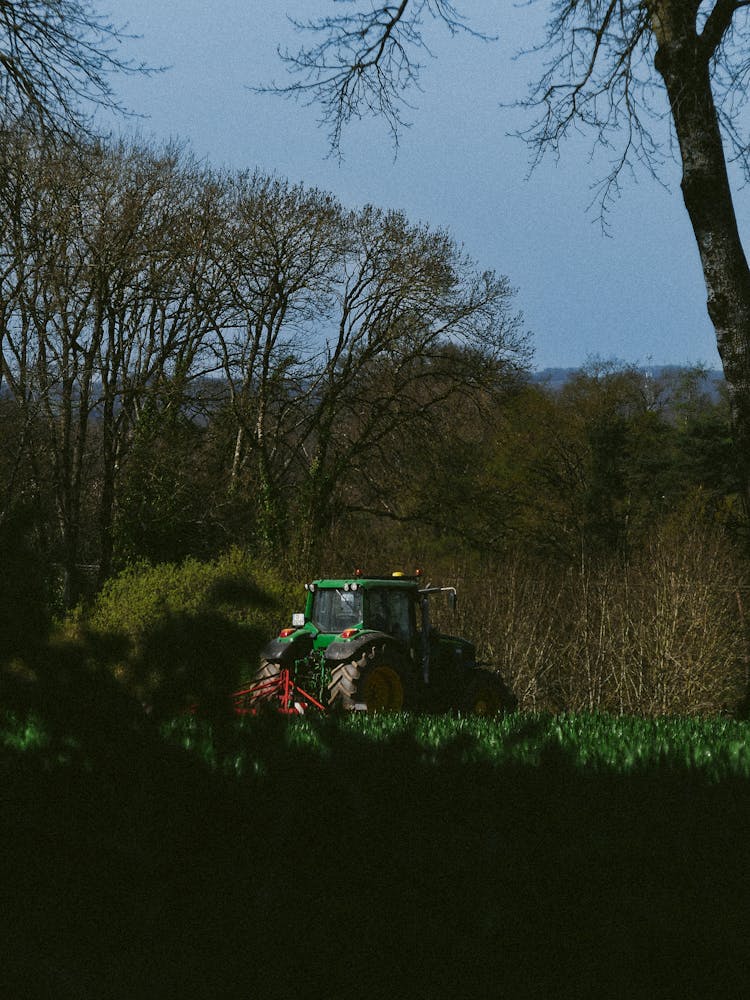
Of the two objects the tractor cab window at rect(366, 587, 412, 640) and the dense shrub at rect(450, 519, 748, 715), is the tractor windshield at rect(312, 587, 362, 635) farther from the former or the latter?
the dense shrub at rect(450, 519, 748, 715)

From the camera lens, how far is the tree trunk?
7.30 metres

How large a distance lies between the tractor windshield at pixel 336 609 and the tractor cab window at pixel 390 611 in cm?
17

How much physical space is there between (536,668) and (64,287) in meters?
12.2

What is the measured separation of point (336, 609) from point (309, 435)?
1703 centimetres

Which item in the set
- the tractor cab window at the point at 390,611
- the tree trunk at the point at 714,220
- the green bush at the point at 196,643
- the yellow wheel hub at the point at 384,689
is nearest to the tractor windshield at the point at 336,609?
the tractor cab window at the point at 390,611

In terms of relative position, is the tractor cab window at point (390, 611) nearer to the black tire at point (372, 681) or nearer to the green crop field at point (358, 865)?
the black tire at point (372, 681)

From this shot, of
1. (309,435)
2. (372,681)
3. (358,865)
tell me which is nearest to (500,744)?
(358,865)

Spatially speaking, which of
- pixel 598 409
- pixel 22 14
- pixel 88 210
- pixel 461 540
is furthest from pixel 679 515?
pixel 22 14

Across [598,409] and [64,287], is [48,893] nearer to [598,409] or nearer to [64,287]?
[64,287]

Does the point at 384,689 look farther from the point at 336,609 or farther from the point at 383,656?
the point at 336,609

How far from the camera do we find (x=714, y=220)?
7.45 metres

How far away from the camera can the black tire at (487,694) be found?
13.6 meters

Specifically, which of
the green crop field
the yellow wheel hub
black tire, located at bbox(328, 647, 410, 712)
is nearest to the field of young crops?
the green crop field

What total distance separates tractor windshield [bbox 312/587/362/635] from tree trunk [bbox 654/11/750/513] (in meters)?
6.31
